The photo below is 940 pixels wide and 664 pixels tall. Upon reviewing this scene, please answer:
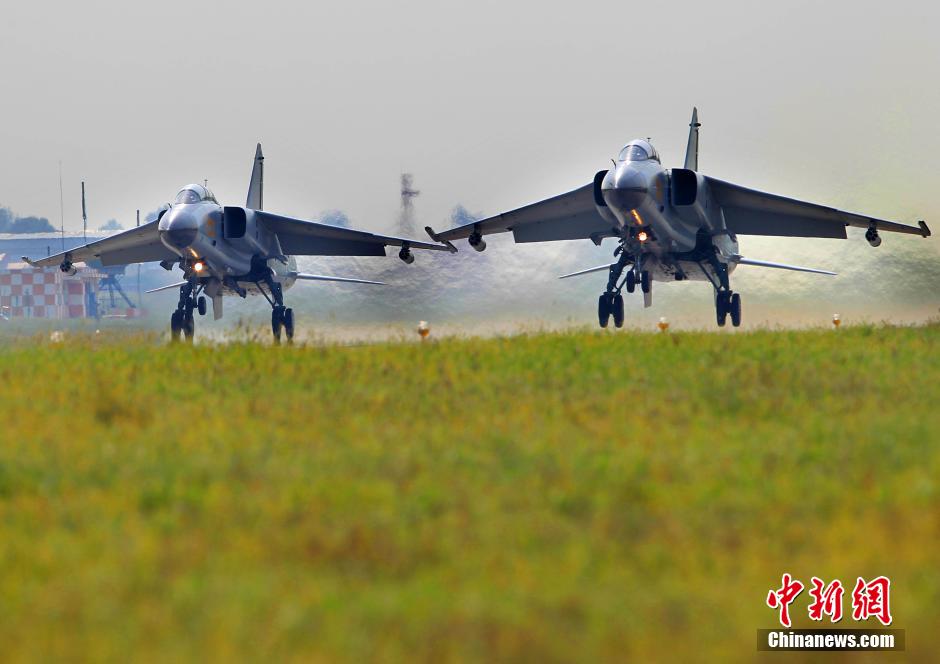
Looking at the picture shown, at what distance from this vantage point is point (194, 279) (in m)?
32.0

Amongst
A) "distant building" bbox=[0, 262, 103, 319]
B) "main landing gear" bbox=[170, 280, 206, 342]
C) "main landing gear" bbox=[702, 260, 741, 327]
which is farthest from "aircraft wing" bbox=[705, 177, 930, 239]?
"distant building" bbox=[0, 262, 103, 319]

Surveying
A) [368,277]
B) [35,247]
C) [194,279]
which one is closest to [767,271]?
[368,277]

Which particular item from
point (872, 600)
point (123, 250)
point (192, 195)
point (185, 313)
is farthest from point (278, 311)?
point (872, 600)

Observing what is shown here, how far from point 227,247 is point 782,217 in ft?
49.2

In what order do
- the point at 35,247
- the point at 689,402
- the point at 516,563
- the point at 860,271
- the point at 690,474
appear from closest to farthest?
the point at 516,563, the point at 690,474, the point at 689,402, the point at 860,271, the point at 35,247

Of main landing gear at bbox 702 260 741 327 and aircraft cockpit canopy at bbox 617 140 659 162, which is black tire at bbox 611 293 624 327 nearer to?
main landing gear at bbox 702 260 741 327

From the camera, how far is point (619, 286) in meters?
31.4

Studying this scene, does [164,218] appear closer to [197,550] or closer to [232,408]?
[232,408]

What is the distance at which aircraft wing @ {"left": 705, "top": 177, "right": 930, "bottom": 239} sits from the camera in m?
31.8

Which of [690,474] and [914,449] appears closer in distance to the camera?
[690,474]

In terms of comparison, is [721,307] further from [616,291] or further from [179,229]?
[179,229]

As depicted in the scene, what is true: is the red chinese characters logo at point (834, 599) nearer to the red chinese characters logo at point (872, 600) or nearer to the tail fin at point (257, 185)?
the red chinese characters logo at point (872, 600)

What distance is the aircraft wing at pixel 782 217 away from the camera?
31750 millimetres

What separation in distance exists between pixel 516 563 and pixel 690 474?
8.11ft
